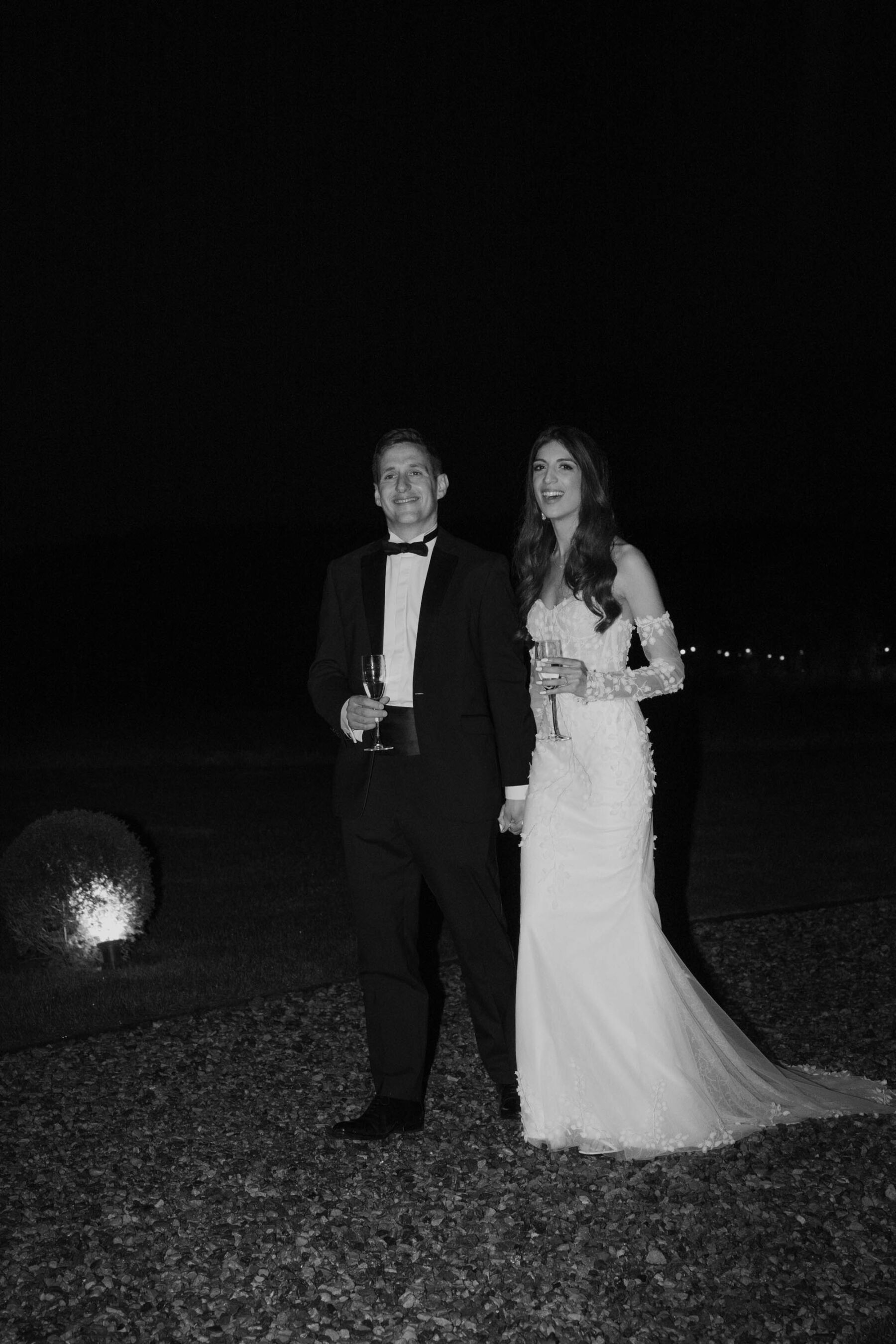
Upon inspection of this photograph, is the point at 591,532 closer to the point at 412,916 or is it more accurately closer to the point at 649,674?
the point at 649,674

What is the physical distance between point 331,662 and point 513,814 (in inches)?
35.0

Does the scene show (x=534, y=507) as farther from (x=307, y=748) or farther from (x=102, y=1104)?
(x=307, y=748)

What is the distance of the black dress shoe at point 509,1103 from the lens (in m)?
4.73

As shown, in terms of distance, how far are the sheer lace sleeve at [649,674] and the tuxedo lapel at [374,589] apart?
0.80 m

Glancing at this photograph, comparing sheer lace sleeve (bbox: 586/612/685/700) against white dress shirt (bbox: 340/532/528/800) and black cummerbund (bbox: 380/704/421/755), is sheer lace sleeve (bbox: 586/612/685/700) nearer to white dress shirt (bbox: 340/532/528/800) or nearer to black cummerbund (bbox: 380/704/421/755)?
white dress shirt (bbox: 340/532/528/800)

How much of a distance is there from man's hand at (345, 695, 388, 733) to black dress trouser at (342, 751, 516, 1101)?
0.25m

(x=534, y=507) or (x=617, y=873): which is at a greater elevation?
(x=534, y=507)

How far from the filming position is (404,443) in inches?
182

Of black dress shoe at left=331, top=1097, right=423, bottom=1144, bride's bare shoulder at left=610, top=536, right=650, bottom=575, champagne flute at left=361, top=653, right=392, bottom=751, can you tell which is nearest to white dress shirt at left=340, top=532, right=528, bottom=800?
champagne flute at left=361, top=653, right=392, bottom=751

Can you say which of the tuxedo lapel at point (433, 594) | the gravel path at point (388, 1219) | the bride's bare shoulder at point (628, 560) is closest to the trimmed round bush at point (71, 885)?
the gravel path at point (388, 1219)

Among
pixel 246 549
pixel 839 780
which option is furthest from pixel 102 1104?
pixel 246 549

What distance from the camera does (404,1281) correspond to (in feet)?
11.8

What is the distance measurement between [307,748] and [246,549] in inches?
736

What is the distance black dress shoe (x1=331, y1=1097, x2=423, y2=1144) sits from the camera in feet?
15.1
